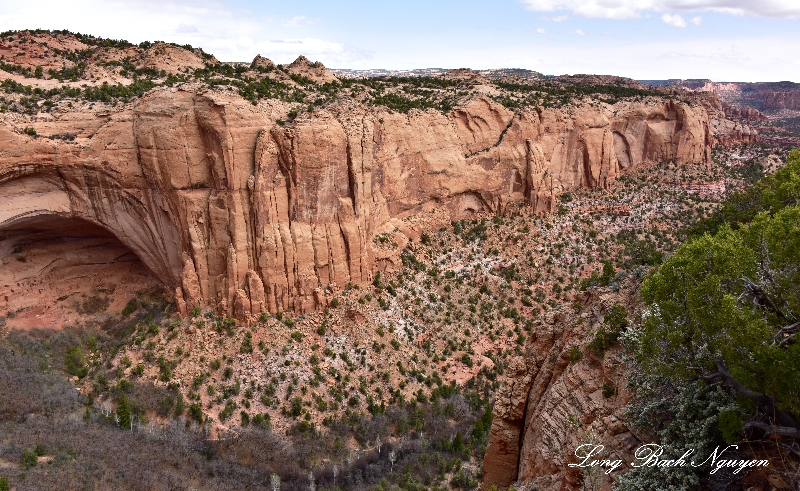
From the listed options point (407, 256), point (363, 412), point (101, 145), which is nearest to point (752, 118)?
point (407, 256)

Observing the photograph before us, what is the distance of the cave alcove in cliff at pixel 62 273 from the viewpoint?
35597 mm

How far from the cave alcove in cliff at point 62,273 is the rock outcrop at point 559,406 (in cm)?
2854

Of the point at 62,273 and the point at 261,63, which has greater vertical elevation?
the point at 261,63

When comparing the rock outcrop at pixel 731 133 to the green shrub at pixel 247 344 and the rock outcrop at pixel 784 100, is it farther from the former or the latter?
the rock outcrop at pixel 784 100

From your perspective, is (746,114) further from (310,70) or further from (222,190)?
(222,190)

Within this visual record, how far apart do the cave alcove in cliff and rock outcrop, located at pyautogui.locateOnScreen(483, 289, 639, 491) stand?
2854 cm

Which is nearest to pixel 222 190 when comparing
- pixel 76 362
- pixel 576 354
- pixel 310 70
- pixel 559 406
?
pixel 76 362

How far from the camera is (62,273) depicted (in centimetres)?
3784

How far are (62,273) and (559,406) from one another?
36.3 m

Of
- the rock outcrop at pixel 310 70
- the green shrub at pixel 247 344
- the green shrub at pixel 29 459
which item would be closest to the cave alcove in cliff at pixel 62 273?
the green shrub at pixel 247 344

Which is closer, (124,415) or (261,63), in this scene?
(124,415)

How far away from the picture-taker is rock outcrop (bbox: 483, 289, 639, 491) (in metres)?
13.0

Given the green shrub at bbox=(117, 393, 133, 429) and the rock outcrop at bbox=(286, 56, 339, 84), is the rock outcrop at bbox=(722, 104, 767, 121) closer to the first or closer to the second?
the rock outcrop at bbox=(286, 56, 339, 84)

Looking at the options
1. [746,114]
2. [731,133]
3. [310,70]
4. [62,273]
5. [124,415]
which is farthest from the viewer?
[746,114]
